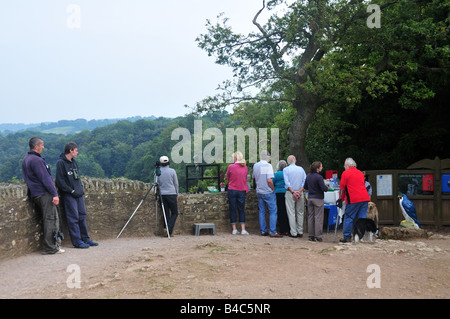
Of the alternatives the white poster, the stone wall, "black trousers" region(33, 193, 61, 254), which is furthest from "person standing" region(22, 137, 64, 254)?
the white poster

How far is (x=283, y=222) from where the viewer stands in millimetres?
10773

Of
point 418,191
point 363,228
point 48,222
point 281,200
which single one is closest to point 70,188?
point 48,222

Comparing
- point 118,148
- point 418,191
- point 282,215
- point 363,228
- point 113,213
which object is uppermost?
point 118,148

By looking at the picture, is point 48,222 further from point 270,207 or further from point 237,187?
point 270,207

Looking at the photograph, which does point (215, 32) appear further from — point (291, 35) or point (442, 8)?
point (442, 8)

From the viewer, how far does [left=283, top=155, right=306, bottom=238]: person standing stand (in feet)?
33.9

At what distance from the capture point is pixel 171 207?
10.1m

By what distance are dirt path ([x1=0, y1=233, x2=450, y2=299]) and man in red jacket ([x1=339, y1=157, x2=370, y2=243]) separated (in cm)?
111

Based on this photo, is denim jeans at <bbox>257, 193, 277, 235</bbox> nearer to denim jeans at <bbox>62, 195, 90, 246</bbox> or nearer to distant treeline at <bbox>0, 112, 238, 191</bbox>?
denim jeans at <bbox>62, 195, 90, 246</bbox>

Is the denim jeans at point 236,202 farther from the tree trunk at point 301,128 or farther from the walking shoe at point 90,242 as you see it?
the tree trunk at point 301,128

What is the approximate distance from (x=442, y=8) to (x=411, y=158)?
547cm

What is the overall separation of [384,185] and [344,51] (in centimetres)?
559

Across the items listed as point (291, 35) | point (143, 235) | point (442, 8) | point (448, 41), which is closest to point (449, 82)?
point (448, 41)

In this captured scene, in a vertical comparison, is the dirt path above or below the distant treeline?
below
